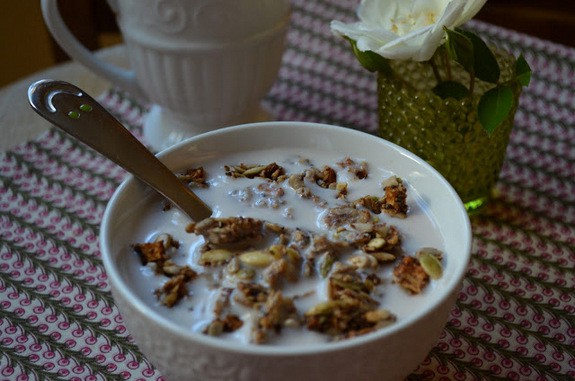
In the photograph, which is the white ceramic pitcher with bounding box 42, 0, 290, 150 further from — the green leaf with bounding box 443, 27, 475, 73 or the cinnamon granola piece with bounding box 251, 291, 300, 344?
the cinnamon granola piece with bounding box 251, 291, 300, 344

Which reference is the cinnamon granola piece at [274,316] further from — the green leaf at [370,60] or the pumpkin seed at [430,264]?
the green leaf at [370,60]

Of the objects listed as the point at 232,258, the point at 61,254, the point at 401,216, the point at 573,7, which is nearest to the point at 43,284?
the point at 61,254

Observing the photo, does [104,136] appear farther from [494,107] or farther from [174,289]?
[494,107]

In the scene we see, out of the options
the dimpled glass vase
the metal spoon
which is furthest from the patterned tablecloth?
the metal spoon

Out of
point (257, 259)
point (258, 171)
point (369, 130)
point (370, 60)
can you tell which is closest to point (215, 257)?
point (257, 259)

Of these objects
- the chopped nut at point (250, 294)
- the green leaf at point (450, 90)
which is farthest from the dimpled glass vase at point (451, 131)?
the chopped nut at point (250, 294)
